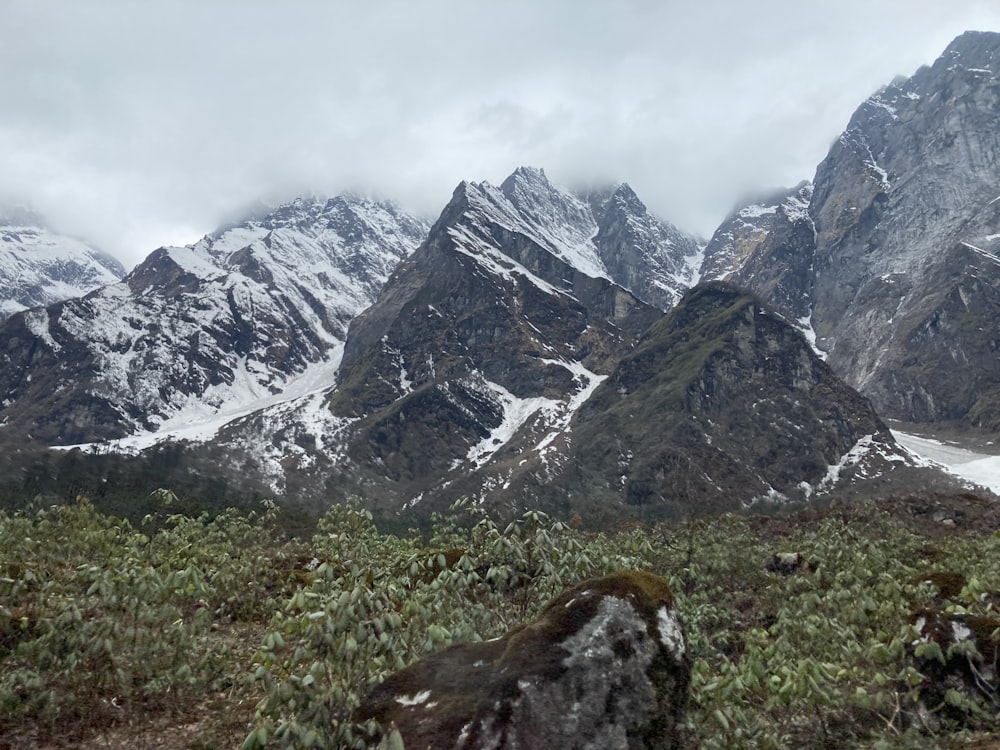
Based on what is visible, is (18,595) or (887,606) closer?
(887,606)

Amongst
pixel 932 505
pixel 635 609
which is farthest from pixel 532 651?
pixel 932 505

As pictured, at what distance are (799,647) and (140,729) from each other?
14.9 metres

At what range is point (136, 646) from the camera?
14.0 meters

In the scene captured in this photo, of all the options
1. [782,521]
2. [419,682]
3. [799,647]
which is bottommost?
[782,521]

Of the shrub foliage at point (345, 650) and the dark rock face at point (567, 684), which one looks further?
the shrub foliage at point (345, 650)

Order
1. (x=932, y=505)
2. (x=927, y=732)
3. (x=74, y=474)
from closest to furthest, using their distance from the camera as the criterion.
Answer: (x=927, y=732)
(x=932, y=505)
(x=74, y=474)

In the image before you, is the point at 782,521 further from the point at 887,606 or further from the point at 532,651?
the point at 532,651

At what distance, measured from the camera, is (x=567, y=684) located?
8.44 meters

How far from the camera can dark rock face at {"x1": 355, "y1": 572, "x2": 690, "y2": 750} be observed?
8062 mm

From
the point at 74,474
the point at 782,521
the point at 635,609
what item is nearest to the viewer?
the point at 635,609

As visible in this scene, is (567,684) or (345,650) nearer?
(345,650)

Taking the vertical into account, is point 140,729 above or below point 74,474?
above

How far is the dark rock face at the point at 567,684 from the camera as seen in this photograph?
806cm

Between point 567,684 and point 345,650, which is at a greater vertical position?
point 345,650
